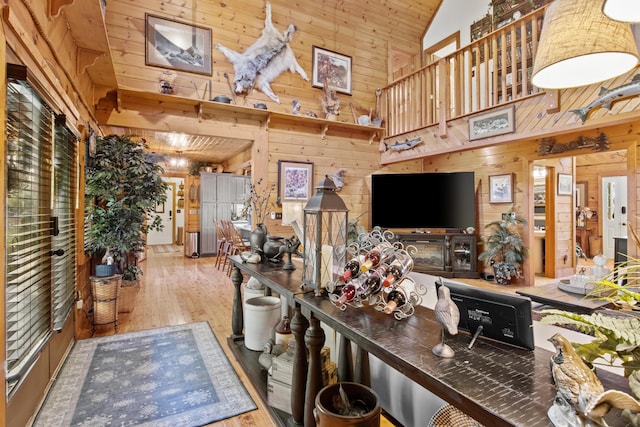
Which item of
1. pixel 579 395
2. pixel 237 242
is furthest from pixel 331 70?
pixel 579 395

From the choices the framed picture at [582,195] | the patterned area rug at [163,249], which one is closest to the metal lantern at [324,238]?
the patterned area rug at [163,249]

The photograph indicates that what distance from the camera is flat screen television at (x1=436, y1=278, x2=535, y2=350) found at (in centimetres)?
101

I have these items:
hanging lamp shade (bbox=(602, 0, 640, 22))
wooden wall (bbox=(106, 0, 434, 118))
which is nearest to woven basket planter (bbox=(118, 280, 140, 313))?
wooden wall (bbox=(106, 0, 434, 118))

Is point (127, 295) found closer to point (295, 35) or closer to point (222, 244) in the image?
point (222, 244)

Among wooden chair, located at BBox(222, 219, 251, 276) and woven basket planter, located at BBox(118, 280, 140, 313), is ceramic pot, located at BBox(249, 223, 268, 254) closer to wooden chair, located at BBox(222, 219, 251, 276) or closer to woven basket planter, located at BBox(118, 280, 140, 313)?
woven basket planter, located at BBox(118, 280, 140, 313)

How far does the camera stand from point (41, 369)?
205cm

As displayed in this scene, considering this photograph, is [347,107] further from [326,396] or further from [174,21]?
[326,396]

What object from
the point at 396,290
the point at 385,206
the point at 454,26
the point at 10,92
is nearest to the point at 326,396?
the point at 396,290

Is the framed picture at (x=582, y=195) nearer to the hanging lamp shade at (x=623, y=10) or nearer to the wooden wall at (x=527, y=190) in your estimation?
→ the wooden wall at (x=527, y=190)

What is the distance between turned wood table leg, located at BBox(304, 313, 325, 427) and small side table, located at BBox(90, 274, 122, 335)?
254 centimetres

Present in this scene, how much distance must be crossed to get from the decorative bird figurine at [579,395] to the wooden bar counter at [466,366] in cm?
6

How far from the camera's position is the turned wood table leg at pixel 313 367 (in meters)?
1.53

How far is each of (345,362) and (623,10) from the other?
1974mm

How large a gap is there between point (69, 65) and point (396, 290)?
307 centimetres
